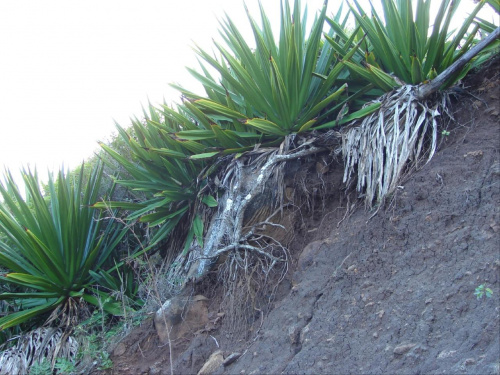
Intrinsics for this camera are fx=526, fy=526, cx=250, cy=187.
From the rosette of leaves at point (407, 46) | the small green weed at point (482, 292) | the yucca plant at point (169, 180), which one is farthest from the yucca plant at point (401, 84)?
the yucca plant at point (169, 180)

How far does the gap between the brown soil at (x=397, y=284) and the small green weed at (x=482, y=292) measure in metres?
0.03

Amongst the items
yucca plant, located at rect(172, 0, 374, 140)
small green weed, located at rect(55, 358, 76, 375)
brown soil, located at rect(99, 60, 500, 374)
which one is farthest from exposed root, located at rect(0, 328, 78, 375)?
yucca plant, located at rect(172, 0, 374, 140)

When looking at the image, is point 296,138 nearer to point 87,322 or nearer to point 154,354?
point 154,354

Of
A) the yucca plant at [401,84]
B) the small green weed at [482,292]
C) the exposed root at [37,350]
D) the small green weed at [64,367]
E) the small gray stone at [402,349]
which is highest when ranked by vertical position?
the yucca plant at [401,84]

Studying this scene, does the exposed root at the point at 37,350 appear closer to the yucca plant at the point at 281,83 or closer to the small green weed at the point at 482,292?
the yucca plant at the point at 281,83

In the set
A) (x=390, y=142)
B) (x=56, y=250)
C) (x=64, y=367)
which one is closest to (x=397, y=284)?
(x=390, y=142)

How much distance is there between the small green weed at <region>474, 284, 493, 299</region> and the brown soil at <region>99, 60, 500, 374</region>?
3cm

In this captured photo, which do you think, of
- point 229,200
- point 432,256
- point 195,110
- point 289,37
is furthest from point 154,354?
point 289,37

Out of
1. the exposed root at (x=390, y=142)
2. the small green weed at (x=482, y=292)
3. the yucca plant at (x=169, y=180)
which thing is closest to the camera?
the small green weed at (x=482, y=292)

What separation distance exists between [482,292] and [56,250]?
192 inches

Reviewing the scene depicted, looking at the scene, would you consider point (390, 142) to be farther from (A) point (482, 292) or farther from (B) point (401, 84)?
(A) point (482, 292)

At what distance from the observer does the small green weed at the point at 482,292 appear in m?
3.13

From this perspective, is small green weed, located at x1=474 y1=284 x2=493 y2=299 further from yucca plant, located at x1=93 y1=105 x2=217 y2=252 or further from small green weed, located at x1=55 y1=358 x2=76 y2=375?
small green weed, located at x1=55 y1=358 x2=76 y2=375

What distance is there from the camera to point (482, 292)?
3.17m
